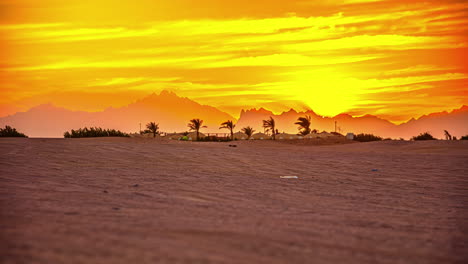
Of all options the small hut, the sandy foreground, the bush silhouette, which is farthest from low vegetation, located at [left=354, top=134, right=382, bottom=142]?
the sandy foreground

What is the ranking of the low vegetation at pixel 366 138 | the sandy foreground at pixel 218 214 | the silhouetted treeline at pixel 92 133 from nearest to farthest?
the sandy foreground at pixel 218 214, the silhouetted treeline at pixel 92 133, the low vegetation at pixel 366 138

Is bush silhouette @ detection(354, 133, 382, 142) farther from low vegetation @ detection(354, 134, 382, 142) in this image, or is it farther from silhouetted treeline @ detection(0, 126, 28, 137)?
silhouetted treeline @ detection(0, 126, 28, 137)

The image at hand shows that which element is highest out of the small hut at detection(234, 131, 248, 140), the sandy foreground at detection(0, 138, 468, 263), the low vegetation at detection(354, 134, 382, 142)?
the small hut at detection(234, 131, 248, 140)

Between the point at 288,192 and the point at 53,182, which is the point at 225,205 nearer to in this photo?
the point at 288,192

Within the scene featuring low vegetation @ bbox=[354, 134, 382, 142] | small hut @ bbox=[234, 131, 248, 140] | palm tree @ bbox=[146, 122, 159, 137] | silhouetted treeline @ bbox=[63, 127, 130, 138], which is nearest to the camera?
silhouetted treeline @ bbox=[63, 127, 130, 138]

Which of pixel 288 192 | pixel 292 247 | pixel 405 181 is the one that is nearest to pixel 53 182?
pixel 288 192

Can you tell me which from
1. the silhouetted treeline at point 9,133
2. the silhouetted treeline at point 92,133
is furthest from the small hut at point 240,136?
the silhouetted treeline at point 9,133

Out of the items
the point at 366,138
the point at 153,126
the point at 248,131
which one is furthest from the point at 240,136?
the point at 366,138

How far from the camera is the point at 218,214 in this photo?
21.9 ft

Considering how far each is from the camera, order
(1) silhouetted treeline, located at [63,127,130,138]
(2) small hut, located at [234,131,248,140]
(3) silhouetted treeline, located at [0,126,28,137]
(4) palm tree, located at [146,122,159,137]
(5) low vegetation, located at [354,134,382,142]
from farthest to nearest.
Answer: (2) small hut, located at [234,131,248,140] < (4) palm tree, located at [146,122,159,137] < (5) low vegetation, located at [354,134,382,142] < (1) silhouetted treeline, located at [63,127,130,138] < (3) silhouetted treeline, located at [0,126,28,137]

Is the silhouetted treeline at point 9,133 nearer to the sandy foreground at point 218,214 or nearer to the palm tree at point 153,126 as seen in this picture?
the sandy foreground at point 218,214

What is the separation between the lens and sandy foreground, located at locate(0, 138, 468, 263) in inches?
188

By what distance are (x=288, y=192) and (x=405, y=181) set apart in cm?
418

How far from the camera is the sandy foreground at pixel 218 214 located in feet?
15.6
